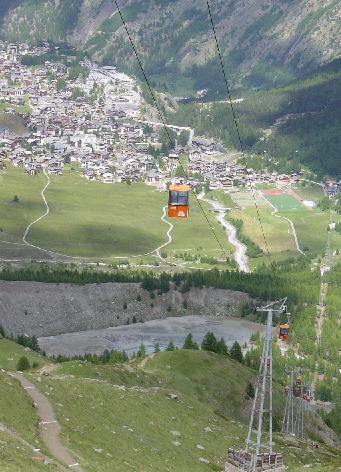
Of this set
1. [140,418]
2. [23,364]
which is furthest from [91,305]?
[140,418]

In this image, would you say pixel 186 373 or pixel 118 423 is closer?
pixel 118 423

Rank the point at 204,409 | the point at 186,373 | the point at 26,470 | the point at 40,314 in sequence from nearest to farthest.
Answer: the point at 26,470 < the point at 204,409 < the point at 186,373 < the point at 40,314

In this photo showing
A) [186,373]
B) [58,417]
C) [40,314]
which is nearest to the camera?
[58,417]

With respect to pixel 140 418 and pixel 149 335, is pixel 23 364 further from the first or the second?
pixel 149 335

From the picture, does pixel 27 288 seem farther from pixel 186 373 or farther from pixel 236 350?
pixel 186 373

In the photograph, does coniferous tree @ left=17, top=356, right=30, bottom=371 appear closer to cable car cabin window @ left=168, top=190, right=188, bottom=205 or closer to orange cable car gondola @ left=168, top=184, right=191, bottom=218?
orange cable car gondola @ left=168, top=184, right=191, bottom=218

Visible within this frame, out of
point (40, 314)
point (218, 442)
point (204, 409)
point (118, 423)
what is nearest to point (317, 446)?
point (204, 409)

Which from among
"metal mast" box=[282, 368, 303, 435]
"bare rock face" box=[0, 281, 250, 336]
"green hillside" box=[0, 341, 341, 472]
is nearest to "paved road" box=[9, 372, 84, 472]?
"green hillside" box=[0, 341, 341, 472]
